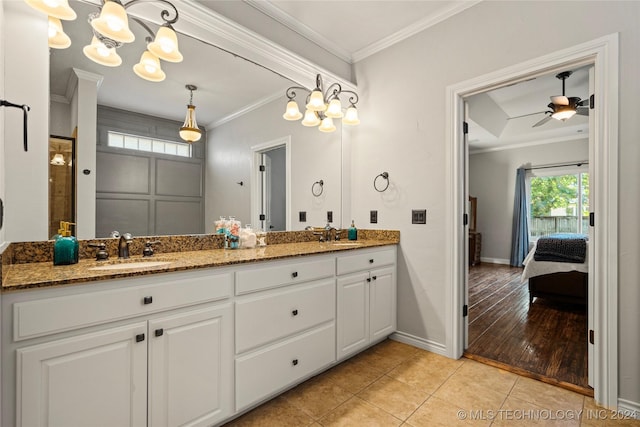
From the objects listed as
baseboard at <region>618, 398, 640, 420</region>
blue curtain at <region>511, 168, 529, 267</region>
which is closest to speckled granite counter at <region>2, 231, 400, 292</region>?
baseboard at <region>618, 398, 640, 420</region>

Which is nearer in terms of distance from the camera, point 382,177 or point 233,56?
point 233,56

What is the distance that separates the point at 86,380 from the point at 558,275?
4.33m

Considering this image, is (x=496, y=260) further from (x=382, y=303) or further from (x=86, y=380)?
(x=86, y=380)

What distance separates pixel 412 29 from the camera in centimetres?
256

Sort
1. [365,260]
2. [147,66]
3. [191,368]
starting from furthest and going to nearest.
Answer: [365,260], [147,66], [191,368]

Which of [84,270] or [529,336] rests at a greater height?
[84,270]

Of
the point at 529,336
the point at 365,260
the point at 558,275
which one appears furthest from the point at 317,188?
the point at 558,275

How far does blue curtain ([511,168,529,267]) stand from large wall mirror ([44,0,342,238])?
5.58m

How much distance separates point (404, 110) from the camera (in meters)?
2.63

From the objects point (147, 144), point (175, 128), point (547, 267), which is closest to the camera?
point (147, 144)

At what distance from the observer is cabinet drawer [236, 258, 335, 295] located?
5.18 feet

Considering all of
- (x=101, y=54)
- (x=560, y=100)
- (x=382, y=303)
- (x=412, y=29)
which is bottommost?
(x=382, y=303)

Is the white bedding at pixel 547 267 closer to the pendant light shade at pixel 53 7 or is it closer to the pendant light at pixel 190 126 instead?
the pendant light at pixel 190 126

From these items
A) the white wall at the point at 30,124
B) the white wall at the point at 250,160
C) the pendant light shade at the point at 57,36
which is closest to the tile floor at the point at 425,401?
the white wall at the point at 250,160
